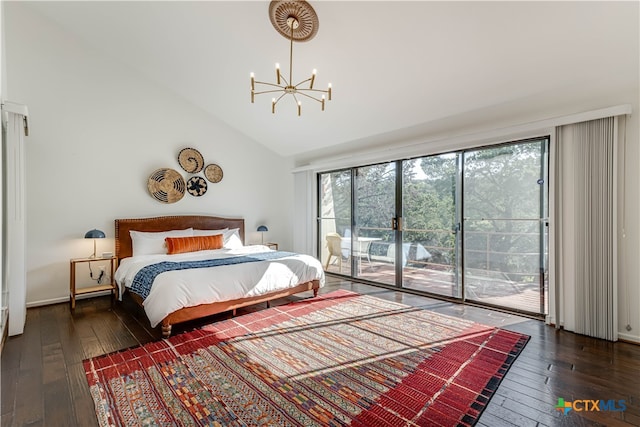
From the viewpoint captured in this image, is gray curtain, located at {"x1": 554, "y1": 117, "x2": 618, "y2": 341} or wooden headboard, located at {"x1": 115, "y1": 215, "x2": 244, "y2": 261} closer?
gray curtain, located at {"x1": 554, "y1": 117, "x2": 618, "y2": 341}

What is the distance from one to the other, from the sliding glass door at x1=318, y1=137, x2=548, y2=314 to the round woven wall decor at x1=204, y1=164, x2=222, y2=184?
2173 millimetres

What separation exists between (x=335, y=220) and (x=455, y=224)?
226cm

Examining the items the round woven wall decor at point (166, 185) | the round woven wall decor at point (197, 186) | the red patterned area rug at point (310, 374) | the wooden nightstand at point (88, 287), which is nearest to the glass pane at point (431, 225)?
the red patterned area rug at point (310, 374)

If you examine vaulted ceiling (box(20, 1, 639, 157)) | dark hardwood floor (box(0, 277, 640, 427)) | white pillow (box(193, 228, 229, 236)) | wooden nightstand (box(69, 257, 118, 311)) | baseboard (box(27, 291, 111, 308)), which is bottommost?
dark hardwood floor (box(0, 277, 640, 427))

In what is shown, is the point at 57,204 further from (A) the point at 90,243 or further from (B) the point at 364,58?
(B) the point at 364,58

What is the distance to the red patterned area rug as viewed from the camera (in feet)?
5.74

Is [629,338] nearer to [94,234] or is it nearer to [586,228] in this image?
[586,228]

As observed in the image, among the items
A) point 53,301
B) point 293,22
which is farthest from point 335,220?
point 53,301

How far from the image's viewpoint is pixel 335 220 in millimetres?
5664

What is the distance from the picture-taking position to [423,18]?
2.61 m

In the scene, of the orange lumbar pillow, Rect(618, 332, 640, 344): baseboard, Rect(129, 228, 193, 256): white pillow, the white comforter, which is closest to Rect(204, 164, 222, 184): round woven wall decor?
the orange lumbar pillow

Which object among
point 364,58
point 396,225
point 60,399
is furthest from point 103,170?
point 396,225

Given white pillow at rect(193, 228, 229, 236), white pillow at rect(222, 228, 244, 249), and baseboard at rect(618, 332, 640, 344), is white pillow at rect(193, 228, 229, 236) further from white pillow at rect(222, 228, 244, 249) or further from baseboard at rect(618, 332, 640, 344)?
baseboard at rect(618, 332, 640, 344)

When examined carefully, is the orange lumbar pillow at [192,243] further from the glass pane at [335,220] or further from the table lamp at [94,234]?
the glass pane at [335,220]
